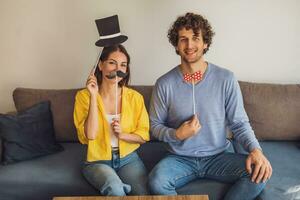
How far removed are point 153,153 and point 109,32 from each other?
73 centimetres

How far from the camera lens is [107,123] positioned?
7.22 feet

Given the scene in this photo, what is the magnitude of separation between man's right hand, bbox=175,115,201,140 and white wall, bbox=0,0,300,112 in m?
0.76

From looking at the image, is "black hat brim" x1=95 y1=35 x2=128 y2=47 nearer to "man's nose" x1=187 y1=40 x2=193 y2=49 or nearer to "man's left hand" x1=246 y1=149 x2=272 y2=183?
"man's nose" x1=187 y1=40 x2=193 y2=49

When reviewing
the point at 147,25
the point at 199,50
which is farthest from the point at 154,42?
the point at 199,50

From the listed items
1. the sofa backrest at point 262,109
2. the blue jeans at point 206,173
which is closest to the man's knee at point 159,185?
the blue jeans at point 206,173

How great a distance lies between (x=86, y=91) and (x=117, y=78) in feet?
0.62

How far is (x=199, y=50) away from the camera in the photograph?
7.07ft

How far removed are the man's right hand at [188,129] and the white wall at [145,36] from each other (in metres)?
0.76

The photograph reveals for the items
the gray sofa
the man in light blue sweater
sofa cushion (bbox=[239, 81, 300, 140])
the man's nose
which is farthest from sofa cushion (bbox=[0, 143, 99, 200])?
sofa cushion (bbox=[239, 81, 300, 140])

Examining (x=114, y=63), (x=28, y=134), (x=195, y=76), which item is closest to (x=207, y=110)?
(x=195, y=76)

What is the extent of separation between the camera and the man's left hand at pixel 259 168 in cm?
193

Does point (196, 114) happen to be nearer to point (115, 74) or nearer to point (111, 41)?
point (115, 74)

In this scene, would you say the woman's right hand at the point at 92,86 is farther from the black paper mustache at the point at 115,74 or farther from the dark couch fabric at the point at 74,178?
the dark couch fabric at the point at 74,178

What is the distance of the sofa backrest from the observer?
98.2 inches
